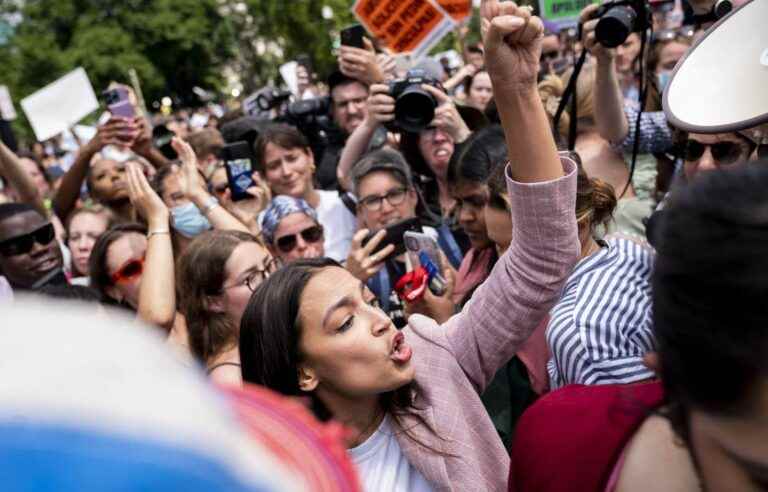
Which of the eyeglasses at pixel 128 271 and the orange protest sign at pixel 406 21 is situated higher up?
the orange protest sign at pixel 406 21

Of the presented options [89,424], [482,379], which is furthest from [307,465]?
[482,379]

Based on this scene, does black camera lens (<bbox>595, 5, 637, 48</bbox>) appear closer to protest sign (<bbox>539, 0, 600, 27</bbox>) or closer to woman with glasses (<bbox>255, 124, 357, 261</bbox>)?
woman with glasses (<bbox>255, 124, 357, 261</bbox>)

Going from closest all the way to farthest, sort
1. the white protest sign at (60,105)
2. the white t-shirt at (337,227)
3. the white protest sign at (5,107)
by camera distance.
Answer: the white t-shirt at (337,227) → the white protest sign at (5,107) → the white protest sign at (60,105)

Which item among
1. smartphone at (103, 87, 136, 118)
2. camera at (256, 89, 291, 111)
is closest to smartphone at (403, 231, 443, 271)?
smartphone at (103, 87, 136, 118)

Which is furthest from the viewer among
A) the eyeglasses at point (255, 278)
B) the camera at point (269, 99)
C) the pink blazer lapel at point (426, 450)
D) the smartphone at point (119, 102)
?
the camera at point (269, 99)

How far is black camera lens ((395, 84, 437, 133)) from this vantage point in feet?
11.0

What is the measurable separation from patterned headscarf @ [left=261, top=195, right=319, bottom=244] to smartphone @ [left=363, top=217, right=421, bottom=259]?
599mm

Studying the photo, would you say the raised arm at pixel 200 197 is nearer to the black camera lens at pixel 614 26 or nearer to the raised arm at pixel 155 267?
the raised arm at pixel 155 267

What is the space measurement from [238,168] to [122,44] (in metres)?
37.5

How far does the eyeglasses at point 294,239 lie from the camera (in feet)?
10.6

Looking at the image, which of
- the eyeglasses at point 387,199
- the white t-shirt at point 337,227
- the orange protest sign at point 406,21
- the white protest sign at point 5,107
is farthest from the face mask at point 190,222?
the white protest sign at point 5,107

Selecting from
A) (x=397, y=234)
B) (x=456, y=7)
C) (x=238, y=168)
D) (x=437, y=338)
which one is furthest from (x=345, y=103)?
(x=437, y=338)

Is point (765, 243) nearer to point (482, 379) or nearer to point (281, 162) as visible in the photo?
point (482, 379)

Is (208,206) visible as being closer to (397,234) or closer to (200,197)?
(200,197)
